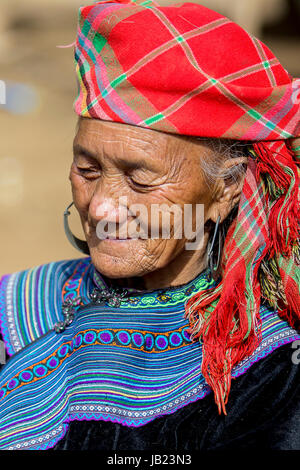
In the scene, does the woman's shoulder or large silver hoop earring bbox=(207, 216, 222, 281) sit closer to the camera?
large silver hoop earring bbox=(207, 216, 222, 281)

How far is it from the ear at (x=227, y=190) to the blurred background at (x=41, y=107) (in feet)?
10.6

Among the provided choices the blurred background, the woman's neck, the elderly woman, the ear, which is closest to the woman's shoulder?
the elderly woman

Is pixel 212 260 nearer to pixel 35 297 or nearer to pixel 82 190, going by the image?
pixel 82 190

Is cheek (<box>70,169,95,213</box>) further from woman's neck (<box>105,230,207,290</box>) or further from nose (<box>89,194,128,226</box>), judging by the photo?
woman's neck (<box>105,230,207,290</box>)

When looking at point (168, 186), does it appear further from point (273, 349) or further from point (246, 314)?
point (273, 349)

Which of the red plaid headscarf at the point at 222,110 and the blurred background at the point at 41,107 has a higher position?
the red plaid headscarf at the point at 222,110

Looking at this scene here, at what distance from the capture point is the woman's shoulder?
2389mm

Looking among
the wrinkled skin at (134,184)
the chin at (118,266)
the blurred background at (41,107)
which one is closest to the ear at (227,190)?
the wrinkled skin at (134,184)

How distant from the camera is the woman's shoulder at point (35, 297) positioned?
239 centimetres

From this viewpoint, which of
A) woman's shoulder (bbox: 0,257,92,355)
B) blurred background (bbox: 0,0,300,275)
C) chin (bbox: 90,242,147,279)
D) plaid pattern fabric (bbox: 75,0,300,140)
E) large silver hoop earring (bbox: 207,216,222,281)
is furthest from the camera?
blurred background (bbox: 0,0,300,275)

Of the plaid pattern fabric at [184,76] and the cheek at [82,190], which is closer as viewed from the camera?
the plaid pattern fabric at [184,76]

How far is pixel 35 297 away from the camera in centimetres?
252

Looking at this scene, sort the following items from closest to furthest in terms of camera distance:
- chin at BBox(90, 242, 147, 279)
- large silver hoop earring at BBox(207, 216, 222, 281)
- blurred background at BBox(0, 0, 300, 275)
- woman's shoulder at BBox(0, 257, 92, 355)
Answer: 1. chin at BBox(90, 242, 147, 279)
2. large silver hoop earring at BBox(207, 216, 222, 281)
3. woman's shoulder at BBox(0, 257, 92, 355)
4. blurred background at BBox(0, 0, 300, 275)

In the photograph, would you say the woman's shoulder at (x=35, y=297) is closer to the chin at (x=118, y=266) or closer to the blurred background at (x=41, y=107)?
the chin at (x=118, y=266)
